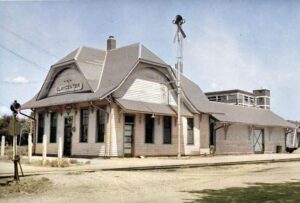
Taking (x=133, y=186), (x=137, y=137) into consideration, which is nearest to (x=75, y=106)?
(x=137, y=137)

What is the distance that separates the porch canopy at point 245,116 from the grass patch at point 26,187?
20.6 m

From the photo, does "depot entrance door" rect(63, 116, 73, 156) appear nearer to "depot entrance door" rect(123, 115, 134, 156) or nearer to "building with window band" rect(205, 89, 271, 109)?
"depot entrance door" rect(123, 115, 134, 156)

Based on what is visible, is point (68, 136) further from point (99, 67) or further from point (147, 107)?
point (147, 107)

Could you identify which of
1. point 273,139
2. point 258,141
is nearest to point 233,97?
point 273,139

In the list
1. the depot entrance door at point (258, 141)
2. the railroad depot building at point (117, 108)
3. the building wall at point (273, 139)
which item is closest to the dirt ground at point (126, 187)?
the railroad depot building at point (117, 108)

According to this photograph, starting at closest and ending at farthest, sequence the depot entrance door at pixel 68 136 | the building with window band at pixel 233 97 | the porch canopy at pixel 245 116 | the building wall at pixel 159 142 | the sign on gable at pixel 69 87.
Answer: the building wall at pixel 159 142 < the sign on gable at pixel 69 87 < the depot entrance door at pixel 68 136 < the porch canopy at pixel 245 116 < the building with window band at pixel 233 97

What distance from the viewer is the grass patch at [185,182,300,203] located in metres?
8.76

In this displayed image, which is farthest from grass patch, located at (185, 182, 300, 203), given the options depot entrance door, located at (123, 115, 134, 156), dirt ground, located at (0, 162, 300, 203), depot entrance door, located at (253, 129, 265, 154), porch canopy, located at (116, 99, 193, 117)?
depot entrance door, located at (253, 129, 265, 154)

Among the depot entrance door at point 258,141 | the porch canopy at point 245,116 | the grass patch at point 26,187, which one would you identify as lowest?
the grass patch at point 26,187

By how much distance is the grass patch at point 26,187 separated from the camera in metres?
9.87

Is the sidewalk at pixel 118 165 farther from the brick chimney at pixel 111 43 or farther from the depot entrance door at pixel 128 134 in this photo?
the brick chimney at pixel 111 43

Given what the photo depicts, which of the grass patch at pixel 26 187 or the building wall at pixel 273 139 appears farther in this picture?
the building wall at pixel 273 139

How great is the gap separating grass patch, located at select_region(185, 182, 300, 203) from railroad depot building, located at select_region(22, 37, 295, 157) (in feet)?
43.3

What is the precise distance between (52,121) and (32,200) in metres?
19.5
